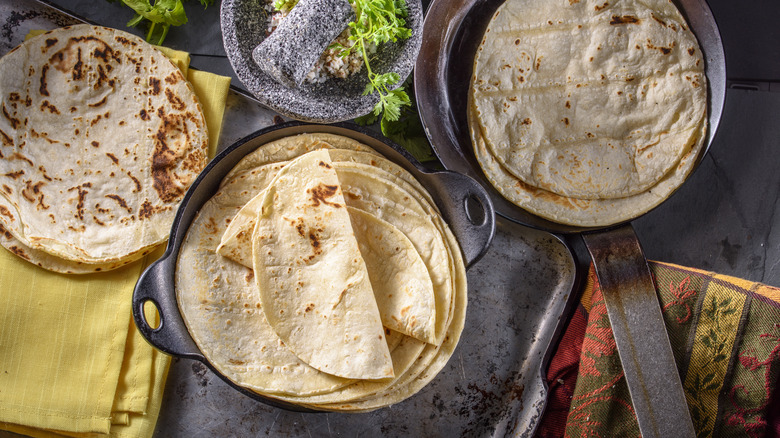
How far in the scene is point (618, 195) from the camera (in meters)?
1.87

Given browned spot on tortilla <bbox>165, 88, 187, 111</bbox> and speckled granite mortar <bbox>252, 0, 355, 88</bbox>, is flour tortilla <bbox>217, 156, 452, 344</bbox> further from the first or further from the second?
browned spot on tortilla <bbox>165, 88, 187, 111</bbox>

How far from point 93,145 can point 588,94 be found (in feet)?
5.41

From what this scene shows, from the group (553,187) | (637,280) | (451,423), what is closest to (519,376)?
(451,423)

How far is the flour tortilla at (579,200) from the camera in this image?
1879mm

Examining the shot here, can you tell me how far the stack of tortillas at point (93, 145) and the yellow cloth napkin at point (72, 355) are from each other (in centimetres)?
8

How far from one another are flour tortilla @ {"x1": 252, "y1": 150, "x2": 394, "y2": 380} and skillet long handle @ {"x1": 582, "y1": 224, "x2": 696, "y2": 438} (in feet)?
2.69

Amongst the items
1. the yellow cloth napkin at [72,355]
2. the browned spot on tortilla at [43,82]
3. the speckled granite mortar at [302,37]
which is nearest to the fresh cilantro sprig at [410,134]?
the speckled granite mortar at [302,37]

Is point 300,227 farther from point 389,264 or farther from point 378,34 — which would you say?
point 378,34

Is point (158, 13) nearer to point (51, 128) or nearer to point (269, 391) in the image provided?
point (51, 128)

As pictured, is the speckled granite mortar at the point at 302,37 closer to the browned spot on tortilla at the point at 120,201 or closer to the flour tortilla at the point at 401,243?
the flour tortilla at the point at 401,243

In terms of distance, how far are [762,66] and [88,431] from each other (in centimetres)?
281

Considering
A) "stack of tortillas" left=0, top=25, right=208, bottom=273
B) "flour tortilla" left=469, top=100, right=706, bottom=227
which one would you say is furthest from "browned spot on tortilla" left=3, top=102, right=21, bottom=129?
"flour tortilla" left=469, top=100, right=706, bottom=227

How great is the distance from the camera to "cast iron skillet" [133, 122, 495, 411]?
5.35 ft

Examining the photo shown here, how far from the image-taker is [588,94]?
1.88 m
